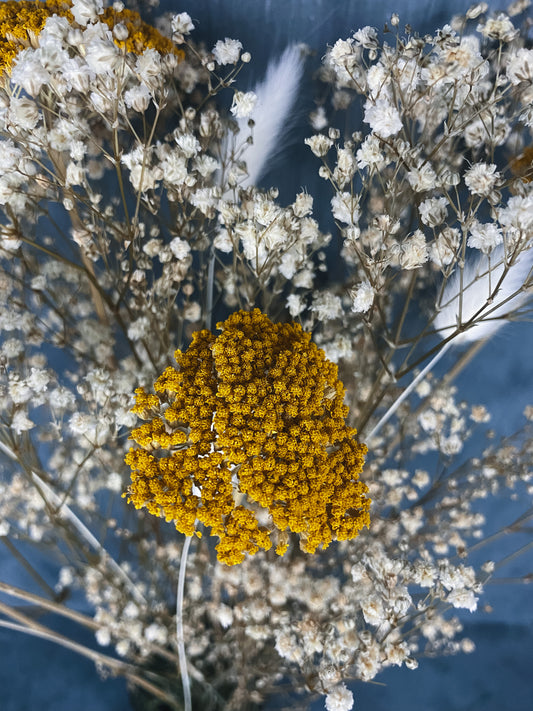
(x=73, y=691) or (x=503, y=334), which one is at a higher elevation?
(x=503, y=334)

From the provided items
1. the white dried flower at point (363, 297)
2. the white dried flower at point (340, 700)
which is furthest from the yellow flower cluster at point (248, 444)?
the white dried flower at point (340, 700)

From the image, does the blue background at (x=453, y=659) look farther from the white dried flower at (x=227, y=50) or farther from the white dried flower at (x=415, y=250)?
the white dried flower at (x=415, y=250)

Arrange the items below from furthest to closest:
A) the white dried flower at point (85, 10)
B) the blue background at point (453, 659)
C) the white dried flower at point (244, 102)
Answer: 1. the blue background at point (453, 659)
2. the white dried flower at point (244, 102)
3. the white dried flower at point (85, 10)

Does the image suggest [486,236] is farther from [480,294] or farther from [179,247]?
[179,247]

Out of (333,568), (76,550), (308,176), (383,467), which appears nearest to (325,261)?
(308,176)

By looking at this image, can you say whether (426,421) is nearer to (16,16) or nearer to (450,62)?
(450,62)

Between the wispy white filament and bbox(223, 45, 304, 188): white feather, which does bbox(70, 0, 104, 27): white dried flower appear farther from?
the wispy white filament
